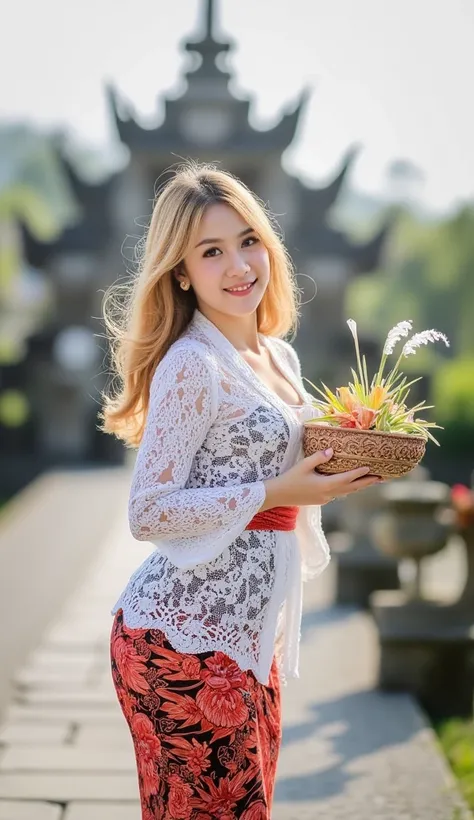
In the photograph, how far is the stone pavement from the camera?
479cm

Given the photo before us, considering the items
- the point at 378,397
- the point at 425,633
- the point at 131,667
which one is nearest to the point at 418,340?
the point at 378,397

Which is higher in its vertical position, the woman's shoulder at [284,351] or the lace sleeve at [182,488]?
the woman's shoulder at [284,351]

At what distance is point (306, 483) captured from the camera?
9.41 feet

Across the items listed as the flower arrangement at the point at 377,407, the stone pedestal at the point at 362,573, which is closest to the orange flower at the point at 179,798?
the flower arrangement at the point at 377,407

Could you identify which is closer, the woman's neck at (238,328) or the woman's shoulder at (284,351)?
the woman's neck at (238,328)

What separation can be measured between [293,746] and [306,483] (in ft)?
10.4

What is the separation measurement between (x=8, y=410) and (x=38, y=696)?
25.5 meters

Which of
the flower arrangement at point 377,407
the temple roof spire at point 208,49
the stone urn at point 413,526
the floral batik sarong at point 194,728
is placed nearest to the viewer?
the floral batik sarong at point 194,728

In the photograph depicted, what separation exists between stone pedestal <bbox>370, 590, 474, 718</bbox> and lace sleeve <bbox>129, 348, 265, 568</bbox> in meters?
3.95

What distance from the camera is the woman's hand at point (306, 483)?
287cm

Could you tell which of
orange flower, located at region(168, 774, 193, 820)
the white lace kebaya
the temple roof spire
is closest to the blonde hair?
the white lace kebaya

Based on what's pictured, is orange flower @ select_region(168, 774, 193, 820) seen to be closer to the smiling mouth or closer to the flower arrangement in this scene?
the flower arrangement

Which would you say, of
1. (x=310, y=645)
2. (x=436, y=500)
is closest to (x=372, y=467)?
(x=436, y=500)

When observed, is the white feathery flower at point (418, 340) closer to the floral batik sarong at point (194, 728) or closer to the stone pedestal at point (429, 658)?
the floral batik sarong at point (194, 728)
